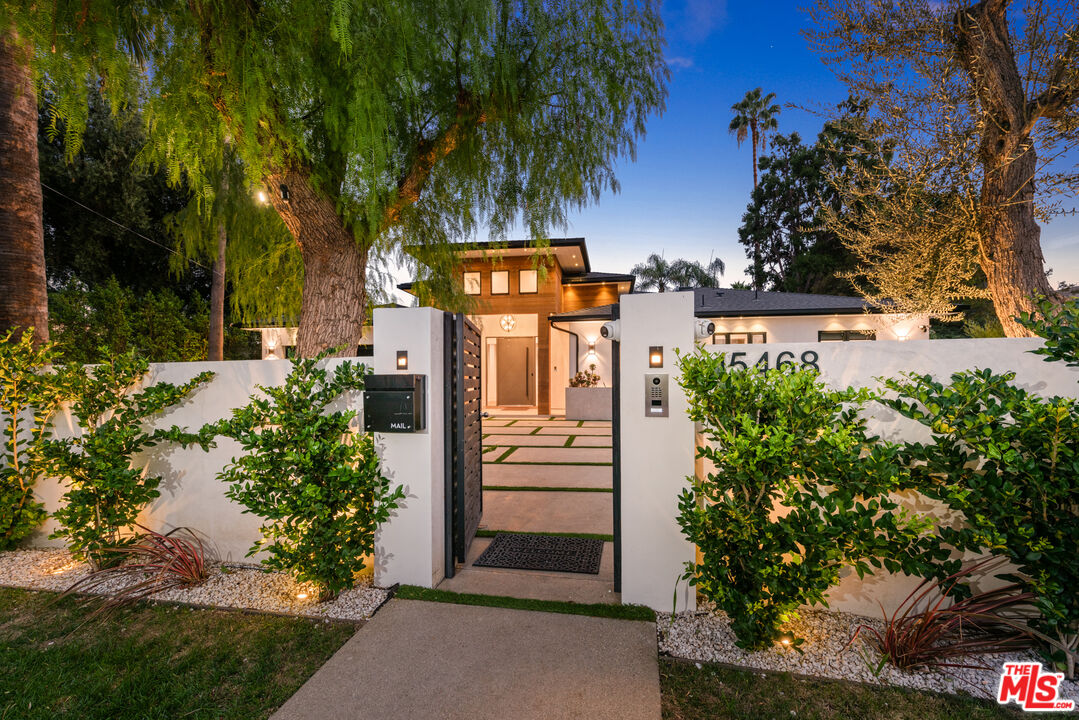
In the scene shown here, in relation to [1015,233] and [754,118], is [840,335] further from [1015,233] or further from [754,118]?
[754,118]

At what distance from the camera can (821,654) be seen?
2.22m

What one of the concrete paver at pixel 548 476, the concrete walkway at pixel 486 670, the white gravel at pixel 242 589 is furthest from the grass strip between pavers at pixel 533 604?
the concrete paver at pixel 548 476

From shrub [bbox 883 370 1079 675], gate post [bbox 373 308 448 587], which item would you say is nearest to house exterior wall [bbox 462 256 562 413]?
gate post [bbox 373 308 448 587]

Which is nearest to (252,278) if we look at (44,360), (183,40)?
(44,360)

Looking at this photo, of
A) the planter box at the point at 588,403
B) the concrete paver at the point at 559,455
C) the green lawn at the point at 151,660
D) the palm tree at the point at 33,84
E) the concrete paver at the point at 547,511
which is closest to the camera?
the green lawn at the point at 151,660

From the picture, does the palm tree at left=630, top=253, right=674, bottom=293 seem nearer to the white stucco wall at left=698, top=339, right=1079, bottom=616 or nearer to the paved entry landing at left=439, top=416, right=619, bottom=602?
the paved entry landing at left=439, top=416, right=619, bottom=602

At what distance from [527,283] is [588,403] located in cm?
433

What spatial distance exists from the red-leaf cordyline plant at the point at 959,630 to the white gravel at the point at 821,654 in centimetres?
5

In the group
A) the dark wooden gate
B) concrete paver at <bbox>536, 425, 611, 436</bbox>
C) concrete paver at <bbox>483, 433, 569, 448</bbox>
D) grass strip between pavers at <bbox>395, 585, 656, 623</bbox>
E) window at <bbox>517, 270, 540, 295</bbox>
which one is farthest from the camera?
window at <bbox>517, 270, 540, 295</bbox>

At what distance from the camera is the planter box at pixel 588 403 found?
11.5 meters

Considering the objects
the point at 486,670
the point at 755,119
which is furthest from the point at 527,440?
the point at 755,119

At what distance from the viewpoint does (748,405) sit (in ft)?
7.37

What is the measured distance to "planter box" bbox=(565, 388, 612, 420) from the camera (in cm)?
1155

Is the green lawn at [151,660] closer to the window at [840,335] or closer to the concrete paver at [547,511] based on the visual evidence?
the concrete paver at [547,511]
